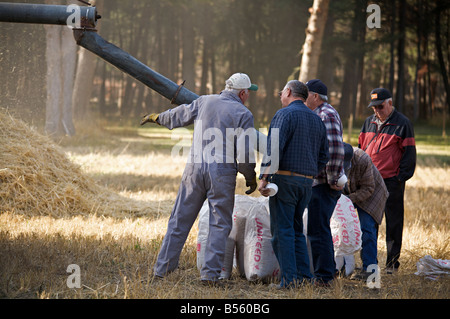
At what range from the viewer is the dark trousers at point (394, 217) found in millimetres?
7035

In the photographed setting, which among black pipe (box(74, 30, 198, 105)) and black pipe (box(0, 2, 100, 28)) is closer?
black pipe (box(0, 2, 100, 28))

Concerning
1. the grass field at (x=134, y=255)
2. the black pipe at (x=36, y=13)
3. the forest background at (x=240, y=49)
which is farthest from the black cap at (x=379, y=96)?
the forest background at (x=240, y=49)

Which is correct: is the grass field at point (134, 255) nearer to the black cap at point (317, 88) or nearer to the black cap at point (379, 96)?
the black cap at point (317, 88)

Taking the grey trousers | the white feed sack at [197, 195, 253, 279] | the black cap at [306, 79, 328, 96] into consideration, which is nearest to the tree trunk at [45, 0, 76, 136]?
the white feed sack at [197, 195, 253, 279]

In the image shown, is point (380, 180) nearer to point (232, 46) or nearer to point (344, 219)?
point (344, 219)

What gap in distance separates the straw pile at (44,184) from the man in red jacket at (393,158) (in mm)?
4146

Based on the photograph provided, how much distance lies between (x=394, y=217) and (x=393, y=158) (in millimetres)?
748

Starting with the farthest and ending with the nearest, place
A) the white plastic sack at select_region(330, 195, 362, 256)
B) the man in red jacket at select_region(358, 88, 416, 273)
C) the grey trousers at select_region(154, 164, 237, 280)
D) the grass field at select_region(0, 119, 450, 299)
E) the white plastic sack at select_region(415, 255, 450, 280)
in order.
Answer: the man in red jacket at select_region(358, 88, 416, 273), the white plastic sack at select_region(415, 255, 450, 280), the white plastic sack at select_region(330, 195, 362, 256), the grey trousers at select_region(154, 164, 237, 280), the grass field at select_region(0, 119, 450, 299)

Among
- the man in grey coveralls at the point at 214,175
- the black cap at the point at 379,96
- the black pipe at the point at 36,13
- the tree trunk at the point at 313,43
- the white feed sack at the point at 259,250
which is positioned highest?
the tree trunk at the point at 313,43

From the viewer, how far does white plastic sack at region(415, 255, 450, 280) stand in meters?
6.40

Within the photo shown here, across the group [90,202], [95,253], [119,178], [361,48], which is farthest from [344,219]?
[361,48]

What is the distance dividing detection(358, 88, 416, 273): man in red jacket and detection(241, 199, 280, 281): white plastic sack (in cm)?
182

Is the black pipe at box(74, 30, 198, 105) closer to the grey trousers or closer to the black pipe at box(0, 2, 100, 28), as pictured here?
the black pipe at box(0, 2, 100, 28)

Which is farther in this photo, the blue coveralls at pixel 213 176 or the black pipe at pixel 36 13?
the black pipe at pixel 36 13
